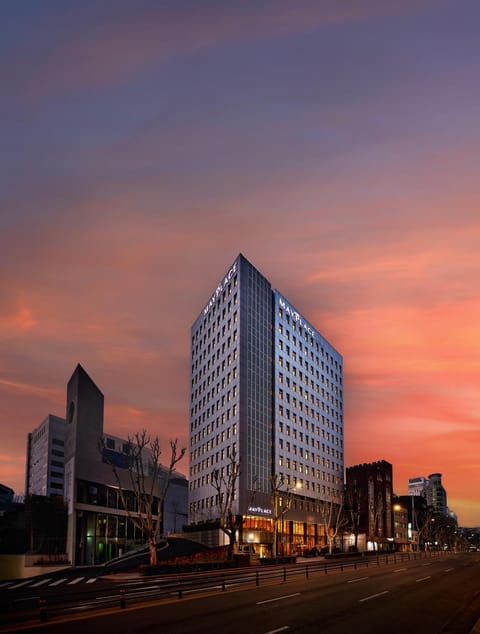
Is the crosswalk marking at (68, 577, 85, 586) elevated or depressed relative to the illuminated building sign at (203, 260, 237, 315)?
depressed

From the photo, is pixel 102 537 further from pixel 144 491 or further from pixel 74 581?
pixel 74 581

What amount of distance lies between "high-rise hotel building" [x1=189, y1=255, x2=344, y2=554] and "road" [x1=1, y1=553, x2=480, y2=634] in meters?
53.4

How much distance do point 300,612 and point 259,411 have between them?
76462 mm

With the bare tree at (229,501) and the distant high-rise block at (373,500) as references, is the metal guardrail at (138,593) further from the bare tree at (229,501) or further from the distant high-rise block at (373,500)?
the distant high-rise block at (373,500)

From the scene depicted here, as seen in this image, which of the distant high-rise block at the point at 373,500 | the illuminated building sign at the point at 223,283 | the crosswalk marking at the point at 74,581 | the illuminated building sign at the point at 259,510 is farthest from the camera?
the distant high-rise block at the point at 373,500

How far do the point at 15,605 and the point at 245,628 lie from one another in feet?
45.3

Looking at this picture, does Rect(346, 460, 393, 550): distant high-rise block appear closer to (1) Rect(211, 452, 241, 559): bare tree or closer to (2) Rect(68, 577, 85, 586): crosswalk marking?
(1) Rect(211, 452, 241, 559): bare tree

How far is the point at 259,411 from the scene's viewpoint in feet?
343

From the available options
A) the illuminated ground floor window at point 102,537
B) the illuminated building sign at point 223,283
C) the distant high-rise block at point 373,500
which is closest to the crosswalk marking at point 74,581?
the illuminated ground floor window at point 102,537

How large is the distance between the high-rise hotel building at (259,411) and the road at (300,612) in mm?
53438

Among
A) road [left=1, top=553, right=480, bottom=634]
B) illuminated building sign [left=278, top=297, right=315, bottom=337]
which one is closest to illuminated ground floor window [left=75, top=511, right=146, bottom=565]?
road [left=1, top=553, right=480, bottom=634]

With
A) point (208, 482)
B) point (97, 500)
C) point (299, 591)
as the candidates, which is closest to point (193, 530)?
point (208, 482)

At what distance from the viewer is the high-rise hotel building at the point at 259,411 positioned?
10075cm

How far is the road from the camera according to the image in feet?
76.9
